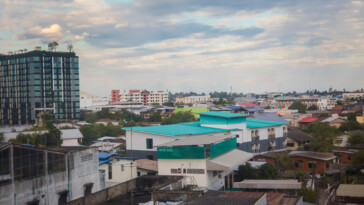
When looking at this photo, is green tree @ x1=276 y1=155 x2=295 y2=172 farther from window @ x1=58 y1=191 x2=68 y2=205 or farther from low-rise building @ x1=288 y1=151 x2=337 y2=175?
window @ x1=58 y1=191 x2=68 y2=205

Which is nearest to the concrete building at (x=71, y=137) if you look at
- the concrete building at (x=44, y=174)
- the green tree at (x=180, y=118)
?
the green tree at (x=180, y=118)

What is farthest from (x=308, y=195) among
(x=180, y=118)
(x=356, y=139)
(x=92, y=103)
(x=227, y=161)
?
(x=92, y=103)

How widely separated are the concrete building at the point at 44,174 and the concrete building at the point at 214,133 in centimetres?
509

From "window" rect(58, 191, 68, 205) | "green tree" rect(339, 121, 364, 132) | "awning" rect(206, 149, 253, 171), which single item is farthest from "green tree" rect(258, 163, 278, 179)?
"green tree" rect(339, 121, 364, 132)

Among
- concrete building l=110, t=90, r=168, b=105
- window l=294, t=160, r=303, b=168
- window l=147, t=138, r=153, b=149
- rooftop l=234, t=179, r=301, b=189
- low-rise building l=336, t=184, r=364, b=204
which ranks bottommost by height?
window l=294, t=160, r=303, b=168

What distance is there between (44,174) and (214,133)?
30.2 feet

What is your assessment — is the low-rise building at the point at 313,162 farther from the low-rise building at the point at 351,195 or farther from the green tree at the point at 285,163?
the low-rise building at the point at 351,195

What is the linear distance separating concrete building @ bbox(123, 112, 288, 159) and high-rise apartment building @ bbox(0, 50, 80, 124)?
22790 mm

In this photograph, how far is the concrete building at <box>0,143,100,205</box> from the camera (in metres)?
7.87

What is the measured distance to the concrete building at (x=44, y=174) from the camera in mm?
7867

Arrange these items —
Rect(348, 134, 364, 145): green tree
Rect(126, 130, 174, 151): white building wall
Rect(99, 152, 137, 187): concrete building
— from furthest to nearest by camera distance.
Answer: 1. Rect(348, 134, 364, 145): green tree
2. Rect(126, 130, 174, 151): white building wall
3. Rect(99, 152, 137, 187): concrete building

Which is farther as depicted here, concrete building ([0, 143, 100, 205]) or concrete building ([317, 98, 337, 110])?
concrete building ([317, 98, 337, 110])

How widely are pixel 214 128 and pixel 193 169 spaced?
7014mm

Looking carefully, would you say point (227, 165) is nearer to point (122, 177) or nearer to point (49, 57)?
point (122, 177)
